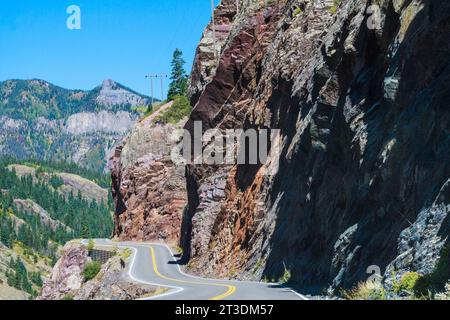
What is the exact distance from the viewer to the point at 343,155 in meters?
22.6

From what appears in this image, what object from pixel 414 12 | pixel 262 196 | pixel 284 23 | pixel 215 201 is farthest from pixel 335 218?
pixel 215 201

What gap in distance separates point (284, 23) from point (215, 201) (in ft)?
44.0

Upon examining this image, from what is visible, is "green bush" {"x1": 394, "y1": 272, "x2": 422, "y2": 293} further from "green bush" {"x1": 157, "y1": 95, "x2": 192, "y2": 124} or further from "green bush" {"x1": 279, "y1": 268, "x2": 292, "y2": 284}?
"green bush" {"x1": 157, "y1": 95, "x2": 192, "y2": 124}

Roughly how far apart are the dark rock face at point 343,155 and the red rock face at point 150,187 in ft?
75.7

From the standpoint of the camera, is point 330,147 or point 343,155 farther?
point 330,147

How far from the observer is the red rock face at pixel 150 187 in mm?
66375

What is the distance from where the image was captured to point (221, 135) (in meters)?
45.4

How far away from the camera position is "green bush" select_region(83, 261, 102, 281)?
57.3m

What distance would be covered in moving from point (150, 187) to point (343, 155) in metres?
49.1

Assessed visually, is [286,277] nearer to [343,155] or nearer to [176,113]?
[343,155]

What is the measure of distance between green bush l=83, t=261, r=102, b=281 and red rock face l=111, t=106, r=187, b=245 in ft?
29.5

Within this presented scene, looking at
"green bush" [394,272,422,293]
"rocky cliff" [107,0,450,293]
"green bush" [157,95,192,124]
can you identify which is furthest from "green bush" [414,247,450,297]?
"green bush" [157,95,192,124]

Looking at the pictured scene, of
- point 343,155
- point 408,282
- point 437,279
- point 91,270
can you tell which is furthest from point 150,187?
point 437,279

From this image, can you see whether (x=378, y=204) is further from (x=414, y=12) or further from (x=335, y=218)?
(x=414, y=12)
